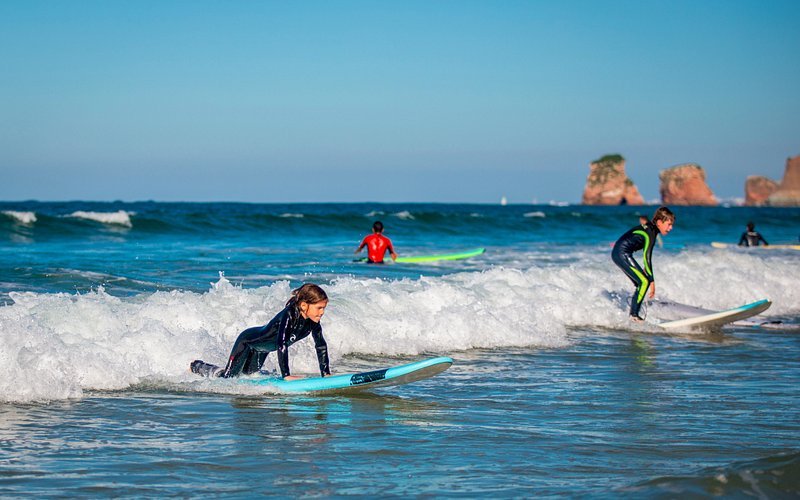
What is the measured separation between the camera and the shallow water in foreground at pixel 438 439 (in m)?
5.17

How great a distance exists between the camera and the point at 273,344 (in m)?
7.96

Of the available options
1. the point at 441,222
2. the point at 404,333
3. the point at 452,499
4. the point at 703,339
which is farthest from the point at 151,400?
the point at 441,222

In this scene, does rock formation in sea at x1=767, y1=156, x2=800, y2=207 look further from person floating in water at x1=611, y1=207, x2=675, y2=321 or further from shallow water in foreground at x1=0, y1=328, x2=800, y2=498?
shallow water in foreground at x1=0, y1=328, x2=800, y2=498

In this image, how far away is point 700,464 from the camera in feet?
18.5

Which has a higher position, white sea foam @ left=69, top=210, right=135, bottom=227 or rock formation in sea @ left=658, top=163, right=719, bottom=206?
rock formation in sea @ left=658, top=163, right=719, bottom=206

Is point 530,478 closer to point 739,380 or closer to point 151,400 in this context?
point 151,400

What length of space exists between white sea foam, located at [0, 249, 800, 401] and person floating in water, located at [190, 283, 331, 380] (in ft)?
1.00

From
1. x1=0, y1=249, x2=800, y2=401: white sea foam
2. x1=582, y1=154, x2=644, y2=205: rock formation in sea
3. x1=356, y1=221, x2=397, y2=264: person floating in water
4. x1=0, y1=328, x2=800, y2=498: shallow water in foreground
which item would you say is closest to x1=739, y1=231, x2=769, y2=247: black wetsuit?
x1=0, y1=249, x2=800, y2=401: white sea foam

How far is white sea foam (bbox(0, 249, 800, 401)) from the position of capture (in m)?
8.01

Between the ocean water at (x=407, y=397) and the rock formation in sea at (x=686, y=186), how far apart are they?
15642 centimetres

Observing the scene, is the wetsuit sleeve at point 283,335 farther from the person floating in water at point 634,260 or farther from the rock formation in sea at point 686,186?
the rock formation in sea at point 686,186

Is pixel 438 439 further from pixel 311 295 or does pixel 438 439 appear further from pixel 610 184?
pixel 610 184

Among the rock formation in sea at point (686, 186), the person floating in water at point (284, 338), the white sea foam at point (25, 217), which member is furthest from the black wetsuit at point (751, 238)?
the rock formation in sea at point (686, 186)

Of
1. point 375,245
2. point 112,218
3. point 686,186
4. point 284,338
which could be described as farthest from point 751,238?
point 686,186
